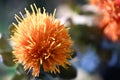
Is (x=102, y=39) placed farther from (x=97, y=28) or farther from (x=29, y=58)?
(x=29, y=58)

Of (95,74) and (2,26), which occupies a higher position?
(2,26)

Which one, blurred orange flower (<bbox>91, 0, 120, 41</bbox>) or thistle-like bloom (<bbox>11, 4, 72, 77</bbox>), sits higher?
blurred orange flower (<bbox>91, 0, 120, 41</bbox>)

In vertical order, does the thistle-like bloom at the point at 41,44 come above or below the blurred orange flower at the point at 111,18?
below

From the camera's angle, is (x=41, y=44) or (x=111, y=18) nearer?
(x=41, y=44)

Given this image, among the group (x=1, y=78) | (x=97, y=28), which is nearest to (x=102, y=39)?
(x=97, y=28)
